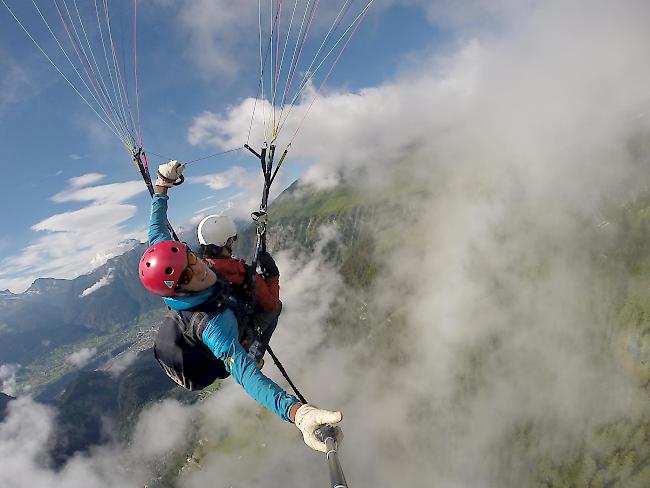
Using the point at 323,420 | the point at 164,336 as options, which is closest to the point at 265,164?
the point at 164,336

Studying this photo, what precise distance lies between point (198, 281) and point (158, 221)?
2.33 meters

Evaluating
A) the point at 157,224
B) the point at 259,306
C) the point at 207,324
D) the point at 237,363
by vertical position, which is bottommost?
the point at 237,363

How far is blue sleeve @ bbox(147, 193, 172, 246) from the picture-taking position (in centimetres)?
847

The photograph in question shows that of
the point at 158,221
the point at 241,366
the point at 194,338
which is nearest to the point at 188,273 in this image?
the point at 194,338

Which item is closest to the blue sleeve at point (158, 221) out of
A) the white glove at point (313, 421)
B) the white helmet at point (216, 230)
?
the white helmet at point (216, 230)

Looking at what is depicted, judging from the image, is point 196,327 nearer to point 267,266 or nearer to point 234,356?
point 234,356

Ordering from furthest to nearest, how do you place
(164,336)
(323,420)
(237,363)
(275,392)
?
(164,336), (237,363), (275,392), (323,420)

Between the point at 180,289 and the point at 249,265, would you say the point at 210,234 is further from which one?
the point at 180,289

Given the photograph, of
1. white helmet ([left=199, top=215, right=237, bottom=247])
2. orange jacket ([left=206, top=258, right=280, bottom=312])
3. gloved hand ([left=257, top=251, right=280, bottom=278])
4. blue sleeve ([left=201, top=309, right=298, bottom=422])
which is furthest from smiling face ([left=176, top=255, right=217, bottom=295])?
gloved hand ([left=257, top=251, right=280, bottom=278])

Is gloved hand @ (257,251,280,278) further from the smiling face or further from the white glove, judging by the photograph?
the white glove

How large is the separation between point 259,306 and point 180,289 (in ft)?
9.89

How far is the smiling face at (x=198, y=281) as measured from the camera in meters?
7.10

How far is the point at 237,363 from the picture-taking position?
6.46 m

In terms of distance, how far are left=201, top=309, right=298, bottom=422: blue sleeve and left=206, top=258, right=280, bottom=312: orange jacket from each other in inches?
74.7
